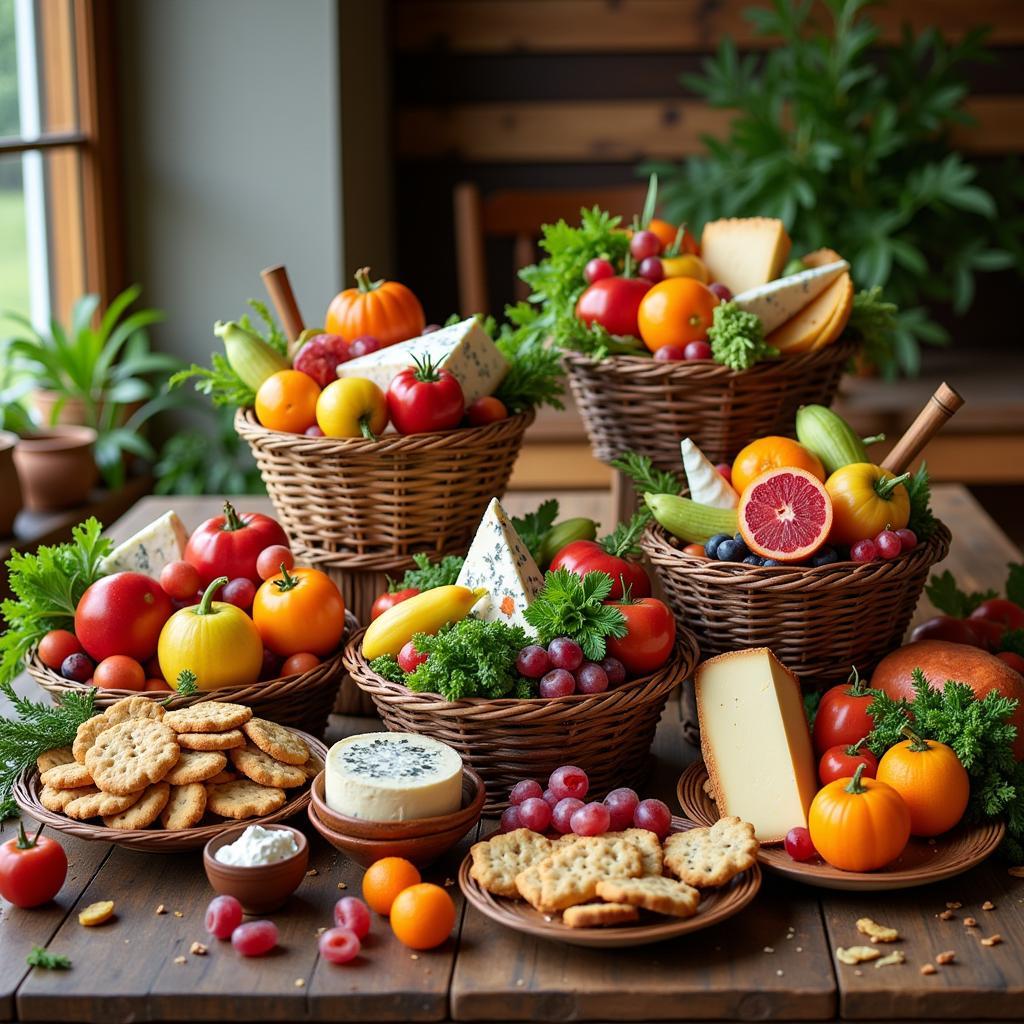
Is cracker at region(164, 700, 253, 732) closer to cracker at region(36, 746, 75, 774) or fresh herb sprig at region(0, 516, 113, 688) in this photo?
cracker at region(36, 746, 75, 774)

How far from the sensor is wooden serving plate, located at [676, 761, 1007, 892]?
1.28 meters

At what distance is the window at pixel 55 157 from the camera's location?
306 cm

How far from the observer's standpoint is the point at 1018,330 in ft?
13.4

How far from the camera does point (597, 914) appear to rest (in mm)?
1155

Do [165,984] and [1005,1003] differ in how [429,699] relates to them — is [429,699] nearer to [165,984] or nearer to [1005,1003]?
[165,984]

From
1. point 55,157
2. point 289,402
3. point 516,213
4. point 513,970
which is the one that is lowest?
point 513,970

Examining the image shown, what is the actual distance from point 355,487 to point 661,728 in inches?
19.8

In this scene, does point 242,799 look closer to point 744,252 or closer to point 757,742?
point 757,742

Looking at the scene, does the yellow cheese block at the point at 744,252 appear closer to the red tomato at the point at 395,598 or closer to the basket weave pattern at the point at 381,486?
the basket weave pattern at the point at 381,486

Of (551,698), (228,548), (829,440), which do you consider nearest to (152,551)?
(228,548)

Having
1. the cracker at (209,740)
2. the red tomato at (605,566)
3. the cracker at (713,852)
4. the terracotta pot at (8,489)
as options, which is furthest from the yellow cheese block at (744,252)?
the terracotta pot at (8,489)

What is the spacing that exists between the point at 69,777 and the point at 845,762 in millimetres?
778

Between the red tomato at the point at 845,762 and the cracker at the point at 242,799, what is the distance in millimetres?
554

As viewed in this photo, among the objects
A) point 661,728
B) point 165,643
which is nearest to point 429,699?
point 165,643
